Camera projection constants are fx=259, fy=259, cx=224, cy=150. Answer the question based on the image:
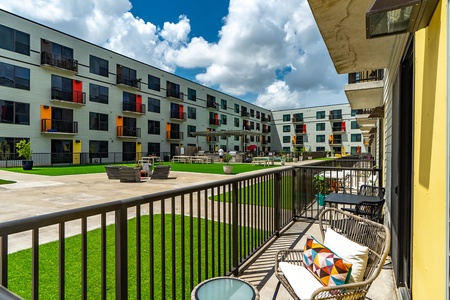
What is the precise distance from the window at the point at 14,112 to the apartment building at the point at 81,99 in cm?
7

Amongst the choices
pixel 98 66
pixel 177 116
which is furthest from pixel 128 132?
pixel 177 116

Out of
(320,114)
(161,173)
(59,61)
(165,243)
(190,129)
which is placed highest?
(59,61)

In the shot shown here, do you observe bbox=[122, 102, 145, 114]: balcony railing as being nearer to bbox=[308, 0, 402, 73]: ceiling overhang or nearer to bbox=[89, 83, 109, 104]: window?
bbox=[89, 83, 109, 104]: window

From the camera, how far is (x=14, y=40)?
2284 centimetres

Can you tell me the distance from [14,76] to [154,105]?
16735 millimetres

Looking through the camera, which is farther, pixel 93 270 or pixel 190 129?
pixel 190 129

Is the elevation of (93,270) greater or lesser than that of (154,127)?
lesser

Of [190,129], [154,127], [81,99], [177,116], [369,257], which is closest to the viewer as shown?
[369,257]

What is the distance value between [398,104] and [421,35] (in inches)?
59.2

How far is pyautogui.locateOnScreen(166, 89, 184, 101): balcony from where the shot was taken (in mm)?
39312

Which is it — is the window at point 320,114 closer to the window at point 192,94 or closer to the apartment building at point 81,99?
the window at point 192,94

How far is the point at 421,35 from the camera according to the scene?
80.8 inches

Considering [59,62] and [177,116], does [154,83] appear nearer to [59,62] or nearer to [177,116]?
[177,116]

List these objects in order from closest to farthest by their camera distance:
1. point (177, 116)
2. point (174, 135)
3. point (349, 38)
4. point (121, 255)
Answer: point (121, 255), point (349, 38), point (174, 135), point (177, 116)
